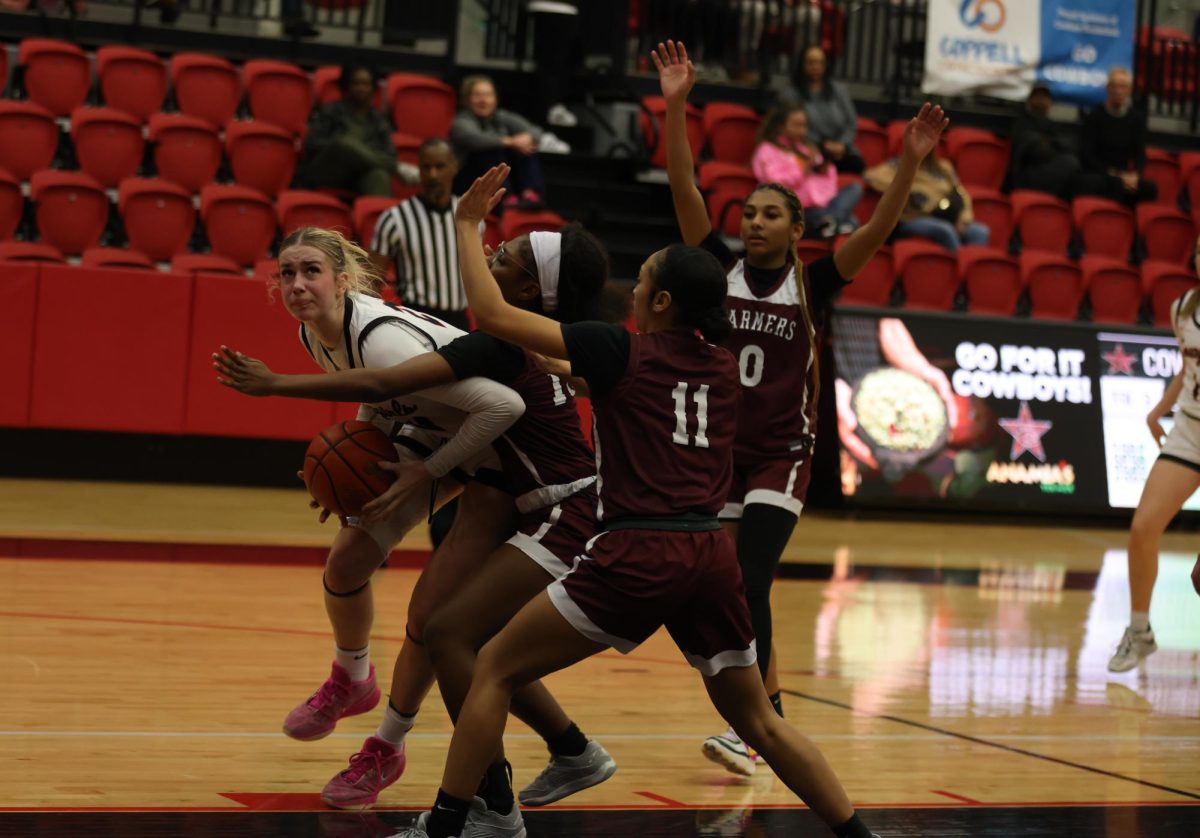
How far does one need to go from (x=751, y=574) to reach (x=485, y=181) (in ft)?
5.43

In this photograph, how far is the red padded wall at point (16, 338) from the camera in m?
10.3

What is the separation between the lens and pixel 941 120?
16.8 feet

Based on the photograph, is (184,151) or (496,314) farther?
(184,151)

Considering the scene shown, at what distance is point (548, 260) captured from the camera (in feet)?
13.2

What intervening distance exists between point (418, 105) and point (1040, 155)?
18.7ft

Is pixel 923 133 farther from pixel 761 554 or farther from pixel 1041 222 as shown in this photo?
pixel 1041 222

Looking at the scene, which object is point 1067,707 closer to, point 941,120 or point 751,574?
point 751,574

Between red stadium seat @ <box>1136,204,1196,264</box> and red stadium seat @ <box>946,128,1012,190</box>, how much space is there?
1.27 meters

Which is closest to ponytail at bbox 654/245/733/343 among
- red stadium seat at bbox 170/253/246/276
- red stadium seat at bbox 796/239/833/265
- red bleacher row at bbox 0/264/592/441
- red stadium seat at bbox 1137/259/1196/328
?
red bleacher row at bbox 0/264/592/441

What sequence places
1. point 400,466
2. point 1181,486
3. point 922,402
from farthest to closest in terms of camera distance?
point 922,402 → point 1181,486 → point 400,466

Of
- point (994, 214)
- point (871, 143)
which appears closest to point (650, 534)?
point (994, 214)

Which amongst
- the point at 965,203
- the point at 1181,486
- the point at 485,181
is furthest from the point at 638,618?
the point at 965,203

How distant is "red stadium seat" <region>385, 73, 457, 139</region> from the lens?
13.2 meters

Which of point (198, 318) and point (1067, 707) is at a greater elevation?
point (198, 318)
